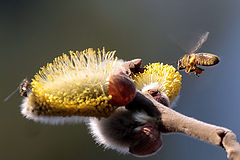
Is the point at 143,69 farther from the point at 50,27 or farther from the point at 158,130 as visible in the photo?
the point at 50,27

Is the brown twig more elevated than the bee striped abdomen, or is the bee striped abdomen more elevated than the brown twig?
the bee striped abdomen

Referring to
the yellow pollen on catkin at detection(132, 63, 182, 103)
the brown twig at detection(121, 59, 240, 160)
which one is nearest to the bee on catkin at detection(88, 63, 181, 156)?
the brown twig at detection(121, 59, 240, 160)

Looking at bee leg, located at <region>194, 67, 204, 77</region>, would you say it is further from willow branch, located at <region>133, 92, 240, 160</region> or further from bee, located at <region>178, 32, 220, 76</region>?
willow branch, located at <region>133, 92, 240, 160</region>

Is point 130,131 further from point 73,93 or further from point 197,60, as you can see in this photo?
point 197,60

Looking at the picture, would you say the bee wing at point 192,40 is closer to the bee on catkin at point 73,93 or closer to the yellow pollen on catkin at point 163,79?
the yellow pollen on catkin at point 163,79

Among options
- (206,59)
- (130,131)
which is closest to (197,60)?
(206,59)

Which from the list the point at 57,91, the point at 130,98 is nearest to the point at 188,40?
the point at 130,98
